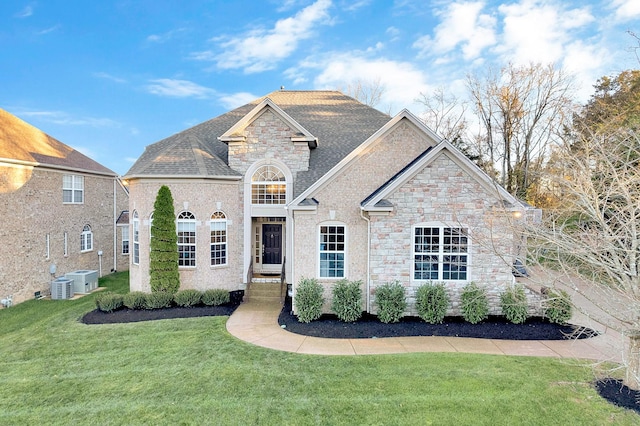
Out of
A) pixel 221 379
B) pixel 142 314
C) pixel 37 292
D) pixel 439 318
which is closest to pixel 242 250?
pixel 142 314

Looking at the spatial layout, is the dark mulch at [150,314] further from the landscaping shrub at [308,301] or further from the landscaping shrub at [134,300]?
the landscaping shrub at [308,301]

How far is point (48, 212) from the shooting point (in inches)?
603

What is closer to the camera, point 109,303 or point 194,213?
point 109,303

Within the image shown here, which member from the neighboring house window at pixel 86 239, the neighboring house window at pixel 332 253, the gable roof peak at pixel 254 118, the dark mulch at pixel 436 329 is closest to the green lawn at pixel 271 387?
the dark mulch at pixel 436 329

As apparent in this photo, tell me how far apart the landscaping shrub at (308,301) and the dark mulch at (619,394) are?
22.4 feet

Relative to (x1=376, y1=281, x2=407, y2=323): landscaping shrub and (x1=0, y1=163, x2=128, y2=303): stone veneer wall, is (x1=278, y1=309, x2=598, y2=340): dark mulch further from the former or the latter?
(x1=0, y1=163, x2=128, y2=303): stone veneer wall

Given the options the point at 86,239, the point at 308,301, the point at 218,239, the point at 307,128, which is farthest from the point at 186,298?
the point at 86,239

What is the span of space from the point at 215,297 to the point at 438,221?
8.72 m

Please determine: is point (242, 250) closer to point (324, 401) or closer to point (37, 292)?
point (324, 401)

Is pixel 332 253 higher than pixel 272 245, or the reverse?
pixel 332 253

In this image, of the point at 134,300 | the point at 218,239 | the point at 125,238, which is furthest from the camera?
the point at 125,238

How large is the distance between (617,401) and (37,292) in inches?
824

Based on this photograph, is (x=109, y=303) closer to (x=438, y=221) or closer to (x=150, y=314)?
(x=150, y=314)

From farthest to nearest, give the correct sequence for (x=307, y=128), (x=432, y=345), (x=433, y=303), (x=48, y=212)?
(x=307, y=128) < (x=48, y=212) < (x=433, y=303) < (x=432, y=345)
